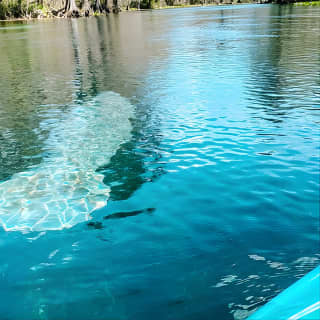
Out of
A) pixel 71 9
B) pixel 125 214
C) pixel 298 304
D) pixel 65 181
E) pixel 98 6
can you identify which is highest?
pixel 98 6

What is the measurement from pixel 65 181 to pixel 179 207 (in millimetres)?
3511

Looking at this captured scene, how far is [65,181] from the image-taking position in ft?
33.8

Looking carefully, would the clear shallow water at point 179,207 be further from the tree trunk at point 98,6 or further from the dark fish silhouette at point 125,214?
the tree trunk at point 98,6

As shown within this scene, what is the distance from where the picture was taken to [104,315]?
556 centimetres

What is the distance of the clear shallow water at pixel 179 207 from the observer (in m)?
6.00

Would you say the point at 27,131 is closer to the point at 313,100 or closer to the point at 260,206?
the point at 260,206

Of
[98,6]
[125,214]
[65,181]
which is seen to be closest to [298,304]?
[125,214]

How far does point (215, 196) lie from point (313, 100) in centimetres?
1062

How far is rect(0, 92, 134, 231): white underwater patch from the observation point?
865cm

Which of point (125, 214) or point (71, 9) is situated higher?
point (71, 9)

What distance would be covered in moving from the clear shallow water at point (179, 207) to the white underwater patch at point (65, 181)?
25cm

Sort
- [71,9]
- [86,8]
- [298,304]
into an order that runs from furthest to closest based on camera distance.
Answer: [86,8] → [71,9] → [298,304]

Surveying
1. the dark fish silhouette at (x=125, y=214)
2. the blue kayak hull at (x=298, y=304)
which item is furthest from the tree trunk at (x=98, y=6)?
the blue kayak hull at (x=298, y=304)

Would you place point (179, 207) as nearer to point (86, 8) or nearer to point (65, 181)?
point (65, 181)
